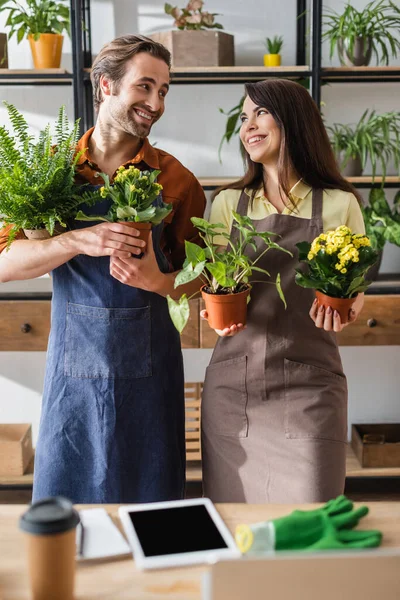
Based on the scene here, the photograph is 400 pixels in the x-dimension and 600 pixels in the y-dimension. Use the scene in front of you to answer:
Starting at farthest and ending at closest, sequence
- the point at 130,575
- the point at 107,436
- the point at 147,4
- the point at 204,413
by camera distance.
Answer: the point at 147,4 < the point at 204,413 < the point at 107,436 < the point at 130,575

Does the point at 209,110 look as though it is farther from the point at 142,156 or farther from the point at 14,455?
the point at 14,455

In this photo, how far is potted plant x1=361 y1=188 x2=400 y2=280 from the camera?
306 cm

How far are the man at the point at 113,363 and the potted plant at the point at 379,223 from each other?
1.50 m

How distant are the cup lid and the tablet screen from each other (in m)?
0.23

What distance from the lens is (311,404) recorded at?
69.9 inches

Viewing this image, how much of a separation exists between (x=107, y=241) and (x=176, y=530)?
0.76 metres

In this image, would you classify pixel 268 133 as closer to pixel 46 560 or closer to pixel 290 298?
pixel 290 298

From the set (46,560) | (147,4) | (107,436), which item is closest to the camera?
(46,560)

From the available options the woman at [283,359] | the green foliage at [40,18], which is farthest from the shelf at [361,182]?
the woman at [283,359]

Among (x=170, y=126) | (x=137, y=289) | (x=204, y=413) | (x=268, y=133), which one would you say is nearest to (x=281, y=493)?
(x=204, y=413)

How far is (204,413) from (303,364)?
1.04 feet

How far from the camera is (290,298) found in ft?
5.98

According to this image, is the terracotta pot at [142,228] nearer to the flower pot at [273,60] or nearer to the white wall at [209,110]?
the flower pot at [273,60]

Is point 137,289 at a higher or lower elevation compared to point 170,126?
lower
